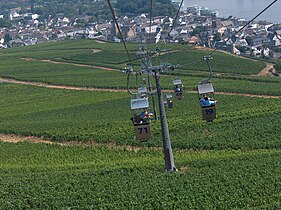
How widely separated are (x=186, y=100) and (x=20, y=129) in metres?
14.4

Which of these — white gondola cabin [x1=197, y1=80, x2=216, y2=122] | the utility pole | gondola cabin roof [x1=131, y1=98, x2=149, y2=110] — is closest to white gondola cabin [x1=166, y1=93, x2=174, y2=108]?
the utility pole

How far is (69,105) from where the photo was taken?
42.7 metres

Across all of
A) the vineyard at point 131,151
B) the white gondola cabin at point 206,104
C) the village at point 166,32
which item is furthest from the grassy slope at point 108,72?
the white gondola cabin at point 206,104

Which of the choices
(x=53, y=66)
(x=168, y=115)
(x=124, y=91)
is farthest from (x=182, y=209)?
(x=53, y=66)

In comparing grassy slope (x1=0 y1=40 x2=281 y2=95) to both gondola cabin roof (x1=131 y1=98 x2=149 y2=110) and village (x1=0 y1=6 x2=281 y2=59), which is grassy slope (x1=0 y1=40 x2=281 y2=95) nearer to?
village (x1=0 y1=6 x2=281 y2=59)

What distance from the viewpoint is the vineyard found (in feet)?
59.5

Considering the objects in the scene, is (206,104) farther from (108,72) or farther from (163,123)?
(108,72)

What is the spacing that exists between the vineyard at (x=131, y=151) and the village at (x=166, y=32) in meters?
37.7

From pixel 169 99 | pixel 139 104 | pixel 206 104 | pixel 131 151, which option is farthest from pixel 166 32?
pixel 139 104

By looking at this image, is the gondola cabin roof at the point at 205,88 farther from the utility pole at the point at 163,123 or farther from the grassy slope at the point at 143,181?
the grassy slope at the point at 143,181

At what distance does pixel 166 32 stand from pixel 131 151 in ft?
273

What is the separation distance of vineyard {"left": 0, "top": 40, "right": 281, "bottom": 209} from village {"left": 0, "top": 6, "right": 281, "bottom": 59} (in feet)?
124

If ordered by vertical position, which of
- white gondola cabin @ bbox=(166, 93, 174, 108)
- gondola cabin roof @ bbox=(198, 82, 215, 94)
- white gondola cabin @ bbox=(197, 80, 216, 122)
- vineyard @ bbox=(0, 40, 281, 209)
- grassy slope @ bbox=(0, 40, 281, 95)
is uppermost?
gondola cabin roof @ bbox=(198, 82, 215, 94)

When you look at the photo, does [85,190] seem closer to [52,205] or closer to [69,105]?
[52,205]
